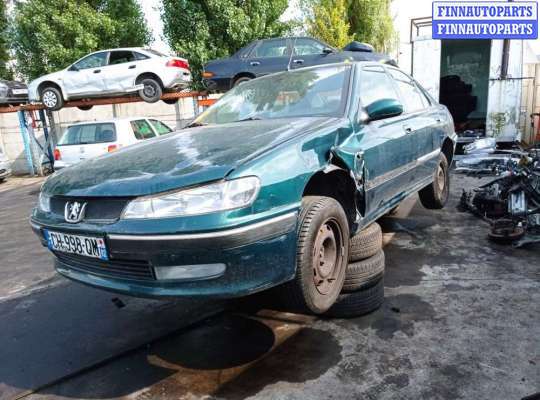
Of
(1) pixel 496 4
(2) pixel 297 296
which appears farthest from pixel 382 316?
(1) pixel 496 4

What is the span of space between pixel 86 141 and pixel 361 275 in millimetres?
7861

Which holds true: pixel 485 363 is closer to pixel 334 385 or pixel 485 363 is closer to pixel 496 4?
pixel 334 385

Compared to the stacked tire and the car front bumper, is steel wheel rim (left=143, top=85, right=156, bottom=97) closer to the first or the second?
the stacked tire

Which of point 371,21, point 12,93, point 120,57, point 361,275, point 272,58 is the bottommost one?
point 361,275

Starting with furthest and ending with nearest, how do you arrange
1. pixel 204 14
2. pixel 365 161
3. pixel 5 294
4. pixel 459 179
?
pixel 204 14
pixel 459 179
pixel 5 294
pixel 365 161

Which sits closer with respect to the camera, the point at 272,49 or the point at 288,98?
the point at 288,98

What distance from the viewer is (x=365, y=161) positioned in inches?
113

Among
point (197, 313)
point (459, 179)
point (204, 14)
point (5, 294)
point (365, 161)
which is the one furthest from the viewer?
point (204, 14)

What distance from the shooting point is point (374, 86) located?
11.4 feet

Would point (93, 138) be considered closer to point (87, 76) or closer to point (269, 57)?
point (87, 76)

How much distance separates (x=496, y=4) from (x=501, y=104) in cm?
265

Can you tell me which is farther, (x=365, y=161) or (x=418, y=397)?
(x=365, y=161)

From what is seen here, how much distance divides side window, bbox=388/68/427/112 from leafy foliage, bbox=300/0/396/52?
16759 mm

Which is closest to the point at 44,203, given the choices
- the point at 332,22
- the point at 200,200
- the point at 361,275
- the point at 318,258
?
the point at 200,200
